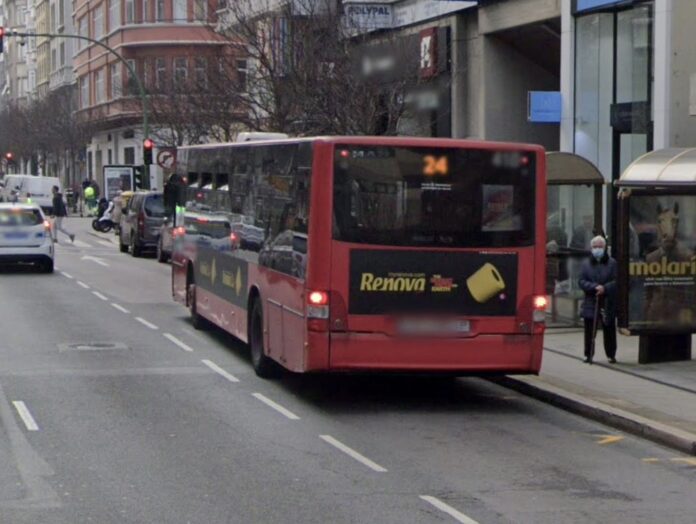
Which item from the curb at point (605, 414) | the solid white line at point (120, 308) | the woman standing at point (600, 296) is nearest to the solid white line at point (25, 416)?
the curb at point (605, 414)

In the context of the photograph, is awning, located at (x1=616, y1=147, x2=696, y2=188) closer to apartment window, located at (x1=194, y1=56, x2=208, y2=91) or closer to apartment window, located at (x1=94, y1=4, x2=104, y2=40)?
apartment window, located at (x1=194, y1=56, x2=208, y2=91)

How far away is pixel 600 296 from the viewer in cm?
1738

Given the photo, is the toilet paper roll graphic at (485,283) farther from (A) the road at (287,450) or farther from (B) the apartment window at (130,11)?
(B) the apartment window at (130,11)

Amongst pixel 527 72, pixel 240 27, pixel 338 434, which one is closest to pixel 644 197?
pixel 338 434

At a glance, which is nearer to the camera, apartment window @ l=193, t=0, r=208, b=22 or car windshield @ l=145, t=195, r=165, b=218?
car windshield @ l=145, t=195, r=165, b=218

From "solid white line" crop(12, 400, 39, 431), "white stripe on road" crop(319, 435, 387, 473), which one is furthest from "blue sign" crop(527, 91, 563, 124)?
"white stripe on road" crop(319, 435, 387, 473)

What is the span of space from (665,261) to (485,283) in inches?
153

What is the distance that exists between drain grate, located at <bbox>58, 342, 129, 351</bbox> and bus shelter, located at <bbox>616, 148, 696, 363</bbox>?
278 inches

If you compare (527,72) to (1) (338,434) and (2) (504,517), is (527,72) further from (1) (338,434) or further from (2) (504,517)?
(2) (504,517)

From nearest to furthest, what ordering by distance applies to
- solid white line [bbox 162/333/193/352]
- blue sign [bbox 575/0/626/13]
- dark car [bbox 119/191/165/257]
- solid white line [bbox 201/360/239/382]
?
solid white line [bbox 201/360/239/382]
solid white line [bbox 162/333/193/352]
blue sign [bbox 575/0/626/13]
dark car [bbox 119/191/165/257]

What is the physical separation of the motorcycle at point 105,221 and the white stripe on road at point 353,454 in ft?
147

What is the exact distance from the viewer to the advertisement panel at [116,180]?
63.2 m

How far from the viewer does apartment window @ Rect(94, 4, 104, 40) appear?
257 ft

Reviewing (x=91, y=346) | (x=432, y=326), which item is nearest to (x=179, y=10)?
(x=91, y=346)
